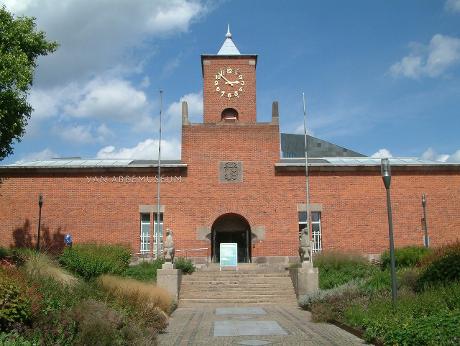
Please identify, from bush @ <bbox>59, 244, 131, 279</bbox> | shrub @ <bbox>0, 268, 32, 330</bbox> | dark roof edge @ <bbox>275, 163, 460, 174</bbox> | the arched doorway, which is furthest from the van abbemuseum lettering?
shrub @ <bbox>0, 268, 32, 330</bbox>

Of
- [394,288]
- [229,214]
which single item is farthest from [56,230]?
[394,288]

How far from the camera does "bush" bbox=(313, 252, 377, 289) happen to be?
1836 centimetres

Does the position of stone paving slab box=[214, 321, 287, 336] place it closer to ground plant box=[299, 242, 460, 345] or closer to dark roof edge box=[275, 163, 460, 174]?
ground plant box=[299, 242, 460, 345]

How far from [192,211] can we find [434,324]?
18.1 meters

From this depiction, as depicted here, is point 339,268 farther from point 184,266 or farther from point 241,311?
point 184,266

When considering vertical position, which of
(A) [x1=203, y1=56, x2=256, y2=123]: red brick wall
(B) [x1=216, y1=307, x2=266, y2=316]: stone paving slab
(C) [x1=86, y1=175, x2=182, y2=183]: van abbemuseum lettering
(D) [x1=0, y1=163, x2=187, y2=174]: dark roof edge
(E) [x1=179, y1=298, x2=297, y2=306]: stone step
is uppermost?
(A) [x1=203, y1=56, x2=256, y2=123]: red brick wall

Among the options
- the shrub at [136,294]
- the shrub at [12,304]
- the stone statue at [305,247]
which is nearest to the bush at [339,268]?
the stone statue at [305,247]

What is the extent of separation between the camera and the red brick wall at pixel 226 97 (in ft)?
98.1

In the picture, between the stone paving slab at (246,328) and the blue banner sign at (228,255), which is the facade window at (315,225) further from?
the stone paving slab at (246,328)

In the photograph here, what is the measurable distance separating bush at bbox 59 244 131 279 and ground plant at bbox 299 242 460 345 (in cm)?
771

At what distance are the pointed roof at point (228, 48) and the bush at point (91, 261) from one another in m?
16.0

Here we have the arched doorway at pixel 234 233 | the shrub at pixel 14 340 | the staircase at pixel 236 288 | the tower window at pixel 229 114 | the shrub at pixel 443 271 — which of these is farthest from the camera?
the tower window at pixel 229 114

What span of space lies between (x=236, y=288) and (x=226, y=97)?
1419 centimetres

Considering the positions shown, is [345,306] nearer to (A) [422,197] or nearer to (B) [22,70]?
(B) [22,70]
